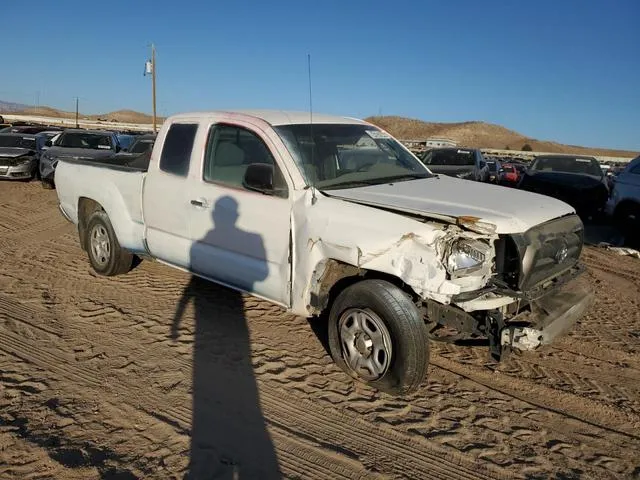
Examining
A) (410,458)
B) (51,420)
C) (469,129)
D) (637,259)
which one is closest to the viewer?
(410,458)

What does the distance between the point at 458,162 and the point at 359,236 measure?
12135 mm

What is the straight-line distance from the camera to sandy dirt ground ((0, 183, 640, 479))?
3.11 m

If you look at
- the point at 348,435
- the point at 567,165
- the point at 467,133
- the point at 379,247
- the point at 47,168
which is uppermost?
the point at 467,133

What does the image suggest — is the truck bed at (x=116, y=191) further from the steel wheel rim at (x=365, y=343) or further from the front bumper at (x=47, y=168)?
the front bumper at (x=47, y=168)

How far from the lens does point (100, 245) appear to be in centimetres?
653

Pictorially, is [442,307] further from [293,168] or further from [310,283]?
[293,168]

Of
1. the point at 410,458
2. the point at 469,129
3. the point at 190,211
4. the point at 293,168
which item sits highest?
the point at 469,129

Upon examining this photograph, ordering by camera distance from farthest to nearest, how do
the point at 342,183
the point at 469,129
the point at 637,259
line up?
the point at 469,129, the point at 637,259, the point at 342,183

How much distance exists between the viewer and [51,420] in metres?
3.42

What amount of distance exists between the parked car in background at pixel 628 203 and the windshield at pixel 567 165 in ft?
11.4

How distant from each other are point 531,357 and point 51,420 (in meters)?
3.75

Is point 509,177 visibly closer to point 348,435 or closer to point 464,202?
point 464,202

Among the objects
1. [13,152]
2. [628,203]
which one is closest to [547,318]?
[628,203]

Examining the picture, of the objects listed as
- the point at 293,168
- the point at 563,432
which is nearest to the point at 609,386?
the point at 563,432
